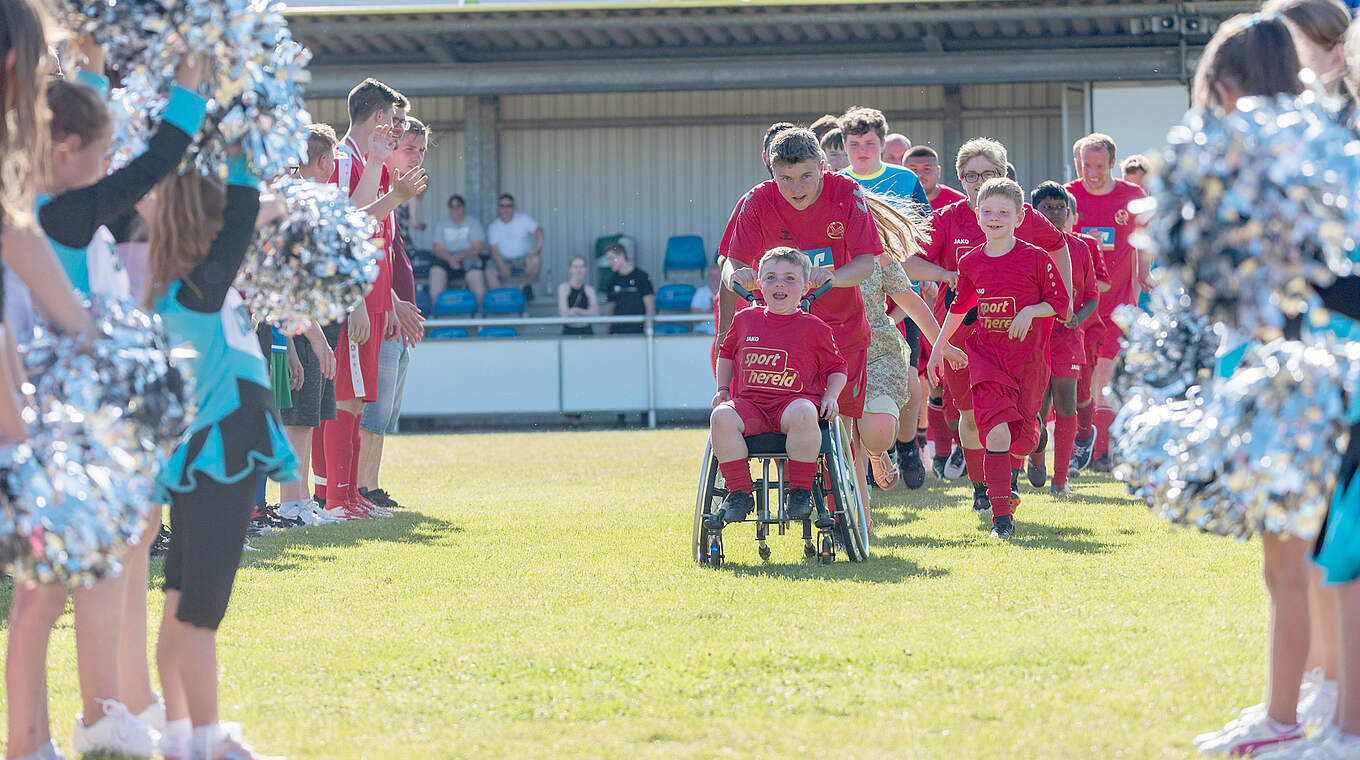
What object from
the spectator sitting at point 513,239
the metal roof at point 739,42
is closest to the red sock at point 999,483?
the metal roof at point 739,42

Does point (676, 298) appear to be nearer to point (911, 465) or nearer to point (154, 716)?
point (911, 465)

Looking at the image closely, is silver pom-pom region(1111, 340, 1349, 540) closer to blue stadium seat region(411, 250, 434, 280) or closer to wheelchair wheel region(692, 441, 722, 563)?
wheelchair wheel region(692, 441, 722, 563)

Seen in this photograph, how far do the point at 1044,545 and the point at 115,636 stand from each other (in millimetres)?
4204

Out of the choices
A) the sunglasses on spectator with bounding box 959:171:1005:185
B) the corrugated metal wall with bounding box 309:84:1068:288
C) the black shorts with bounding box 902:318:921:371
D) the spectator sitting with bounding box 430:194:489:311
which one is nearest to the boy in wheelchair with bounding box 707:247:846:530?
the sunglasses on spectator with bounding box 959:171:1005:185

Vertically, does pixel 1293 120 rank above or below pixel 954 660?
above

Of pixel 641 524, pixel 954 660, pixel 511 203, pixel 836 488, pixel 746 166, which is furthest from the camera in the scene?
pixel 746 166

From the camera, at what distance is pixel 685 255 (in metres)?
20.4

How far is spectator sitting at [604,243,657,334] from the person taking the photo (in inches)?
711

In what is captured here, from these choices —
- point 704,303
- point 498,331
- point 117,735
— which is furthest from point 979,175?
point 498,331

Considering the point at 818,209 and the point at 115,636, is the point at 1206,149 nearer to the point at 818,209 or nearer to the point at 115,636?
the point at 115,636

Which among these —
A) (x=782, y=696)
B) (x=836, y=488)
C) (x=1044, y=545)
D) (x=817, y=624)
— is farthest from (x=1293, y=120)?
(x=1044, y=545)

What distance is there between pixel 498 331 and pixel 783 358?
41.4 ft

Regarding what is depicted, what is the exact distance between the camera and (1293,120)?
9.21 feet

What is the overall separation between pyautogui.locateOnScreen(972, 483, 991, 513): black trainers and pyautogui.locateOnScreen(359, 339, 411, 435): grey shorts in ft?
10.5
